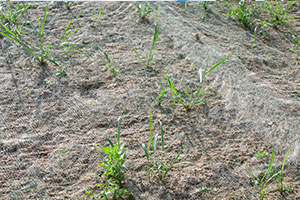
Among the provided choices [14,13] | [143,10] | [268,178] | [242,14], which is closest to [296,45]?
[242,14]

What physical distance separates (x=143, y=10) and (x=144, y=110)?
1362 mm

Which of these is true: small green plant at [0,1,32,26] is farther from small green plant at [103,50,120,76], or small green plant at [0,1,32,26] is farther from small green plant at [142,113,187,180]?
small green plant at [142,113,187,180]

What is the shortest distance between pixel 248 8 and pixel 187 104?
168 centimetres

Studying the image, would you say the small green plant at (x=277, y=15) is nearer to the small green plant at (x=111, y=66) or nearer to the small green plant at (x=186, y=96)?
the small green plant at (x=186, y=96)

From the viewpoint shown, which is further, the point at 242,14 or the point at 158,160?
the point at 242,14

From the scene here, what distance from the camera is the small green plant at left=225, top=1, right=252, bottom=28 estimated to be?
10.7ft

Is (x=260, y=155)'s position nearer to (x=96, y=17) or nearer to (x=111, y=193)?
(x=111, y=193)

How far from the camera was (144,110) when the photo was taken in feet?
7.69

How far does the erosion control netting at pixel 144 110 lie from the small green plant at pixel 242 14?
0.12 metres

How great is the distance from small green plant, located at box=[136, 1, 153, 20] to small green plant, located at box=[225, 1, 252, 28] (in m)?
0.80

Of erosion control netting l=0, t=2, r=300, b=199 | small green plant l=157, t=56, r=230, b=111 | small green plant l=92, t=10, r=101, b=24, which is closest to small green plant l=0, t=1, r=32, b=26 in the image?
erosion control netting l=0, t=2, r=300, b=199

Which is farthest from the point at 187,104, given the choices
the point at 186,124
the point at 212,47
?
the point at 212,47

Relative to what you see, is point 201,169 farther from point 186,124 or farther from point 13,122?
point 13,122

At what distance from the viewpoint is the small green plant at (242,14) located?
10.7 ft
